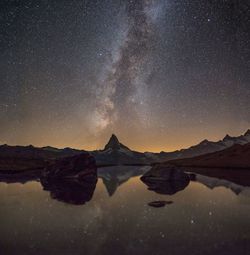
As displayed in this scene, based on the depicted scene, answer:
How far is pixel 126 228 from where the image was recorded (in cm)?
2158

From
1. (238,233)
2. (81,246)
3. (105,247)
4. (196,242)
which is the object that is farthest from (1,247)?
(238,233)

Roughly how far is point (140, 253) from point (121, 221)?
8566 millimetres

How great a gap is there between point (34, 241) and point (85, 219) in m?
6.91

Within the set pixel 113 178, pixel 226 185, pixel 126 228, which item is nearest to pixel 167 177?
pixel 226 185

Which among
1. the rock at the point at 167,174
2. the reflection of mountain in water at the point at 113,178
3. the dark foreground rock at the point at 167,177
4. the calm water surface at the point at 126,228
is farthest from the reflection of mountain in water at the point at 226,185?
the reflection of mountain in water at the point at 113,178

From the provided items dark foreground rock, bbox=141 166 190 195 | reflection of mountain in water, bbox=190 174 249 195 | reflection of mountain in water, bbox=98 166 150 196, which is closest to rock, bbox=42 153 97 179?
reflection of mountain in water, bbox=98 166 150 196

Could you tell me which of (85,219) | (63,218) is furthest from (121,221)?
(63,218)

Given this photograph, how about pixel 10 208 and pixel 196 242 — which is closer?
pixel 196 242

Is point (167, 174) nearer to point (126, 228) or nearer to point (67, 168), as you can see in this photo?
point (67, 168)

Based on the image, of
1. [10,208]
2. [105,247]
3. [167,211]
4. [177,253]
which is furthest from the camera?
[10,208]

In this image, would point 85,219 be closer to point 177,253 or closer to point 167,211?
point 167,211

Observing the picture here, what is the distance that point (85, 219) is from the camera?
24953 mm

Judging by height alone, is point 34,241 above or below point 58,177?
below

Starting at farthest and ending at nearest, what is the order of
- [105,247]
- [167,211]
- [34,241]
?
1. [167,211]
2. [34,241]
3. [105,247]
